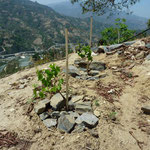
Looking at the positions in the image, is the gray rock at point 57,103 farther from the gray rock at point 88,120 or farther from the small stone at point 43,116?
the gray rock at point 88,120

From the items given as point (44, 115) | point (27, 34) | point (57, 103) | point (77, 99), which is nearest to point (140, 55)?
point (77, 99)

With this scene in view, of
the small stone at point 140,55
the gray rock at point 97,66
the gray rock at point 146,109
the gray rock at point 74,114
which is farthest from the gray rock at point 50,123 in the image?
the small stone at point 140,55

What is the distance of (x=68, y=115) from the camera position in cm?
293

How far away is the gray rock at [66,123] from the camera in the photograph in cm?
267

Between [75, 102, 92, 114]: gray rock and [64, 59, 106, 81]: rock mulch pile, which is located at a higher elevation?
[64, 59, 106, 81]: rock mulch pile

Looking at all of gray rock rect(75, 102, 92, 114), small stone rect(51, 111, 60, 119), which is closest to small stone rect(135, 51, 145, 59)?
gray rock rect(75, 102, 92, 114)

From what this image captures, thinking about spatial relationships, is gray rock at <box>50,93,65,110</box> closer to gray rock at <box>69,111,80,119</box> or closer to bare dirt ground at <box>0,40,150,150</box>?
gray rock at <box>69,111,80,119</box>

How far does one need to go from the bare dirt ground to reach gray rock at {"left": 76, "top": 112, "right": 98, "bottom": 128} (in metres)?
0.14

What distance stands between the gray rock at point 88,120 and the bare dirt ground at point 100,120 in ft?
0.47

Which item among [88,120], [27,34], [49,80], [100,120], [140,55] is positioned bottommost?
[100,120]

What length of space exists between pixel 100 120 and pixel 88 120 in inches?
13.5

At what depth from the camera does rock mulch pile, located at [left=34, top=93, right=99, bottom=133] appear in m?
2.73

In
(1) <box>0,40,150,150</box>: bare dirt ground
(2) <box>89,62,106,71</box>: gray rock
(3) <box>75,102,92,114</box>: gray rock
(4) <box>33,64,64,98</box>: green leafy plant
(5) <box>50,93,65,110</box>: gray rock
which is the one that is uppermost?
(4) <box>33,64,64,98</box>: green leafy plant

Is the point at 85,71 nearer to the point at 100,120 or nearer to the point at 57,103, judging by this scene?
the point at 57,103
